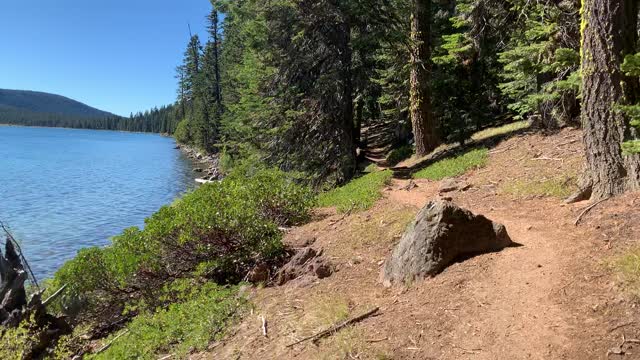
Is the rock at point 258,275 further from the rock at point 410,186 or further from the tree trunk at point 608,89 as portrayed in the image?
the tree trunk at point 608,89

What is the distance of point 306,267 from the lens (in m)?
7.39

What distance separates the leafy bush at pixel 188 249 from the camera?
27.9 feet

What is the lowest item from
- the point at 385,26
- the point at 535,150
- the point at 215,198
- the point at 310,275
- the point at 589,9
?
the point at 310,275

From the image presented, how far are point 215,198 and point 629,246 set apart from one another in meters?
6.97

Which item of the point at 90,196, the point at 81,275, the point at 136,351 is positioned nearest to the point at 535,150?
the point at 136,351

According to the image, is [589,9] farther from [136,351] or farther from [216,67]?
[216,67]

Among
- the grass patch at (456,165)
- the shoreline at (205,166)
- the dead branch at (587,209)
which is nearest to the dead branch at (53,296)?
the grass patch at (456,165)

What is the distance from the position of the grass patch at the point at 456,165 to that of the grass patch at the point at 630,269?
681 cm

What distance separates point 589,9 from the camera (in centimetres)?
632

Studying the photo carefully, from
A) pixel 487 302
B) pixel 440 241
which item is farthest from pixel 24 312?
pixel 487 302

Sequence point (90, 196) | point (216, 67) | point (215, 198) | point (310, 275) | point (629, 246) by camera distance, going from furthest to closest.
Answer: point (216, 67) → point (90, 196) → point (215, 198) → point (310, 275) → point (629, 246)

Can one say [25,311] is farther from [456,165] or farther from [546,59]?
[546,59]

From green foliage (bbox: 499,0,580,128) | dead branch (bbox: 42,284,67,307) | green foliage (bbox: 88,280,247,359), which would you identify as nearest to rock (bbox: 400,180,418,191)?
green foliage (bbox: 499,0,580,128)

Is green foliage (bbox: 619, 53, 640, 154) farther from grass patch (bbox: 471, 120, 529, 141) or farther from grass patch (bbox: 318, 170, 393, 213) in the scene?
grass patch (bbox: 471, 120, 529, 141)
